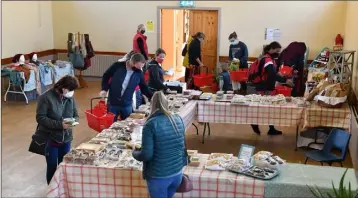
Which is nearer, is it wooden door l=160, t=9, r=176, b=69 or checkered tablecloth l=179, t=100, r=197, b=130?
checkered tablecloth l=179, t=100, r=197, b=130

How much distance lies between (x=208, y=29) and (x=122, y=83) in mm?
6988

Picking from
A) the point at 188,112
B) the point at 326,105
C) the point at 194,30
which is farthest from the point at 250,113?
the point at 194,30

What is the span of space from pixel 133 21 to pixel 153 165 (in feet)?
29.8

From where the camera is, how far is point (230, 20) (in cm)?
1126

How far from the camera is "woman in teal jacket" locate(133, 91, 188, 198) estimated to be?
3168 millimetres

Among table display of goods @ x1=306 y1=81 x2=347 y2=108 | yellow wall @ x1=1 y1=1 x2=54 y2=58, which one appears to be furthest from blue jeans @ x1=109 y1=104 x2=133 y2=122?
yellow wall @ x1=1 y1=1 x2=54 y2=58

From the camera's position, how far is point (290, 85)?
9195 millimetres

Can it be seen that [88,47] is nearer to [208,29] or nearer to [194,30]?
[194,30]

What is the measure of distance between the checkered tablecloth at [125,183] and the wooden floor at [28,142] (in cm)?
124

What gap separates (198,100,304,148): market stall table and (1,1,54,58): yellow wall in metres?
5.65

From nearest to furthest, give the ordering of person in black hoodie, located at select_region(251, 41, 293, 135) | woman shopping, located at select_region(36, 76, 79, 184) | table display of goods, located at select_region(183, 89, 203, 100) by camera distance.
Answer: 1. woman shopping, located at select_region(36, 76, 79, 184)
2. table display of goods, located at select_region(183, 89, 203, 100)
3. person in black hoodie, located at select_region(251, 41, 293, 135)

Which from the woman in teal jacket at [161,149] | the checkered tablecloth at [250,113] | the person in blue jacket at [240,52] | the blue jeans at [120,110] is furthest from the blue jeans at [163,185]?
the person in blue jacket at [240,52]

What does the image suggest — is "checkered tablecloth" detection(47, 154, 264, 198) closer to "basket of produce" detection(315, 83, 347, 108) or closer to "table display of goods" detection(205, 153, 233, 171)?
"table display of goods" detection(205, 153, 233, 171)

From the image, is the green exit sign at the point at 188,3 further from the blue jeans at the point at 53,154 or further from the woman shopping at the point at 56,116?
the blue jeans at the point at 53,154
